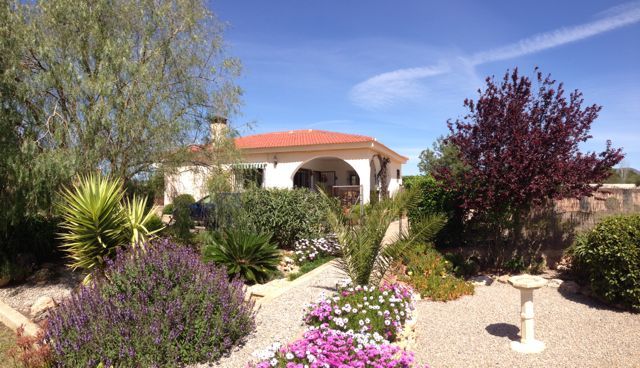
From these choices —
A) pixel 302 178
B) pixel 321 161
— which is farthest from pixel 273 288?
pixel 321 161

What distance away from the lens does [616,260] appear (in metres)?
6.69

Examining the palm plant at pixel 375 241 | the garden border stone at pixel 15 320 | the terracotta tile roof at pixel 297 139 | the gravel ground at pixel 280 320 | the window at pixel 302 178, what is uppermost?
the terracotta tile roof at pixel 297 139

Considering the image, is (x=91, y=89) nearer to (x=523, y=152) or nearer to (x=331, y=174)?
(x=523, y=152)

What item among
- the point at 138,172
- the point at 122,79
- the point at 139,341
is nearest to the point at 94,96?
the point at 122,79

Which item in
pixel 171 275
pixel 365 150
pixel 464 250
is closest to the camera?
pixel 171 275

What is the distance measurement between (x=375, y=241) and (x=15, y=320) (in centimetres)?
566

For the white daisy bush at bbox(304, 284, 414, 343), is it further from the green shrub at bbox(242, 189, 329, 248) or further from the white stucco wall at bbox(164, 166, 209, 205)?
the white stucco wall at bbox(164, 166, 209, 205)

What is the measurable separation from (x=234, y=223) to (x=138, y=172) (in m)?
2.53

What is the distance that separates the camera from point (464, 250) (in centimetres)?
970

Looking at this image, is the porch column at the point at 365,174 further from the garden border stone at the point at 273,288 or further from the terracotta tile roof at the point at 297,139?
the garden border stone at the point at 273,288

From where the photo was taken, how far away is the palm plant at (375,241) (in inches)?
242

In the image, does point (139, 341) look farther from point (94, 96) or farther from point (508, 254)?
point (508, 254)

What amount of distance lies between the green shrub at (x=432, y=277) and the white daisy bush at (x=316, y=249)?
1920mm

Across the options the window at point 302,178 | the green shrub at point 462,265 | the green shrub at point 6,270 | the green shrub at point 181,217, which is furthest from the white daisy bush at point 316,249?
the window at point 302,178
